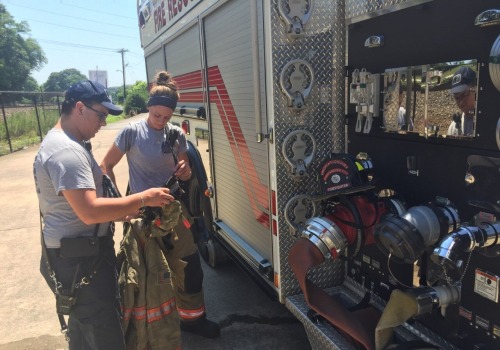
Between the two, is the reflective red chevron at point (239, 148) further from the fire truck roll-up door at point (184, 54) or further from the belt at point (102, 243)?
the belt at point (102, 243)

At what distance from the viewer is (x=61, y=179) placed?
209cm

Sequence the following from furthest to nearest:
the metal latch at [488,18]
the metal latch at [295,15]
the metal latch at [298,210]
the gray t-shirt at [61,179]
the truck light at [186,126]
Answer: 1. the truck light at [186,126]
2. the metal latch at [298,210]
3. the metal latch at [295,15]
4. the gray t-shirt at [61,179]
5. the metal latch at [488,18]

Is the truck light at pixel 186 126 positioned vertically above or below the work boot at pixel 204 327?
above

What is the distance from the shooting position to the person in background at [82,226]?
2.18 m

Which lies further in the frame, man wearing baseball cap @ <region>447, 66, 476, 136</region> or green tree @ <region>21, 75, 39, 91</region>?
green tree @ <region>21, 75, 39, 91</region>

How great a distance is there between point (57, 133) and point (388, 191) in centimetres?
180

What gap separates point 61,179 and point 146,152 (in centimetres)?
99

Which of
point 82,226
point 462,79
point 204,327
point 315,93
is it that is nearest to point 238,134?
point 315,93

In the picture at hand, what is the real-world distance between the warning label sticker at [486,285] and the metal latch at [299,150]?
3.60 ft

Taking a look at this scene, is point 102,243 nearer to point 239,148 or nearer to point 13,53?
point 239,148

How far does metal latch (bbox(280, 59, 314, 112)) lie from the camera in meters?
2.48

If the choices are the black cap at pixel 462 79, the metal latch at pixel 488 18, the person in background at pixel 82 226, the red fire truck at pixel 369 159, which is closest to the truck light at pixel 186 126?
the red fire truck at pixel 369 159

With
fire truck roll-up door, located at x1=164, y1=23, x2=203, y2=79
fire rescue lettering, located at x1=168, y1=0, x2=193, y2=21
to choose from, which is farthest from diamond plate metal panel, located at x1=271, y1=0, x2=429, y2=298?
fire rescue lettering, located at x1=168, y1=0, x2=193, y2=21

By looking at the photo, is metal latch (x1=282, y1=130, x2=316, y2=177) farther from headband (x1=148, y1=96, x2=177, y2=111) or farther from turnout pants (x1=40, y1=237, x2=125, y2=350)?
turnout pants (x1=40, y1=237, x2=125, y2=350)
